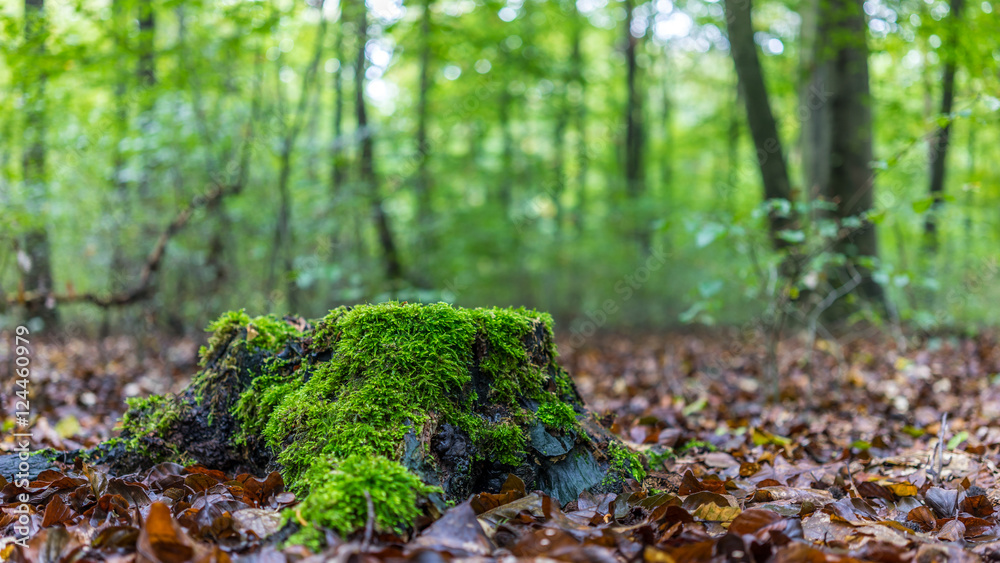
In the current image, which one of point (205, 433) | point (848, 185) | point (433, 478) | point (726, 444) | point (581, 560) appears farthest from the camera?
point (848, 185)

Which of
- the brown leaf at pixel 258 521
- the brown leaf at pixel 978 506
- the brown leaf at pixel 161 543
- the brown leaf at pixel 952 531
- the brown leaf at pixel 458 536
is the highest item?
the brown leaf at pixel 161 543

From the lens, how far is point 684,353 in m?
7.69

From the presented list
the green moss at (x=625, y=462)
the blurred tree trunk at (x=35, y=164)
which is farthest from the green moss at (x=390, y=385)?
the blurred tree trunk at (x=35, y=164)

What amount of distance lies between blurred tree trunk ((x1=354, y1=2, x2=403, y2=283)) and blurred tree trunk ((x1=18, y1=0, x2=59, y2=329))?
2.93m

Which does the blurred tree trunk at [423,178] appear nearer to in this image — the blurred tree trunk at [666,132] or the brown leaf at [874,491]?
the brown leaf at [874,491]

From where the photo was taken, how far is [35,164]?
7.16 m

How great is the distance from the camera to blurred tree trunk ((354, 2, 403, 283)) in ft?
22.2

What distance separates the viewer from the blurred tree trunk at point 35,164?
506cm

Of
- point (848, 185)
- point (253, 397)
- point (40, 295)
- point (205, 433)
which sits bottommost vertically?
point (205, 433)

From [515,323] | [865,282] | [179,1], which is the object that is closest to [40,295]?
[179,1]

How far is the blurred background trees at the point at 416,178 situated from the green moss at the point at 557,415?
2.04 meters

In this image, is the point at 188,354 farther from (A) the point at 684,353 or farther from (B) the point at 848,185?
(B) the point at 848,185

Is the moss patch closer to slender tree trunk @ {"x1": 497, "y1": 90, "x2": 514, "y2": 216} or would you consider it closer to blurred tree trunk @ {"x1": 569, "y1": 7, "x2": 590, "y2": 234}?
slender tree trunk @ {"x1": 497, "y1": 90, "x2": 514, "y2": 216}

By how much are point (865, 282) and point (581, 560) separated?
24.0 ft
